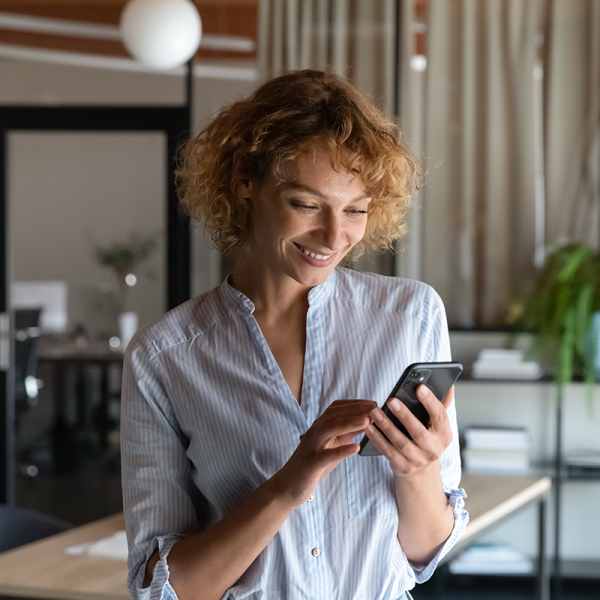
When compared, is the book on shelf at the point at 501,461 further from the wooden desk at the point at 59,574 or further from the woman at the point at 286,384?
the woman at the point at 286,384

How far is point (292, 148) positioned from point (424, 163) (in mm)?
3047

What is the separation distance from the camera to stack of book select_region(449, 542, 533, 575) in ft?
11.1

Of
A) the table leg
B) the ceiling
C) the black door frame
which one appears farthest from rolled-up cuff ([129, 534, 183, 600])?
the ceiling

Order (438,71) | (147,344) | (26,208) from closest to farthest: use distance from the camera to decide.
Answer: (147,344) < (438,71) < (26,208)

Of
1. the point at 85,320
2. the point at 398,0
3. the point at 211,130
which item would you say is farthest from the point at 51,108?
the point at 211,130

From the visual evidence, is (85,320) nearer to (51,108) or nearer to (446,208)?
(51,108)

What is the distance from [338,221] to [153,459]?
0.48m

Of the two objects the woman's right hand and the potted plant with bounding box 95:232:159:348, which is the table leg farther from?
the potted plant with bounding box 95:232:159:348

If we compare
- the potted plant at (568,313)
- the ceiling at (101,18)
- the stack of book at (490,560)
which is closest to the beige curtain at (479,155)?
the potted plant at (568,313)

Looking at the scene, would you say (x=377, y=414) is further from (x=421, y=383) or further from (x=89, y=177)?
(x=89, y=177)

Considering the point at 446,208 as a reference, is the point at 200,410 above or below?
below

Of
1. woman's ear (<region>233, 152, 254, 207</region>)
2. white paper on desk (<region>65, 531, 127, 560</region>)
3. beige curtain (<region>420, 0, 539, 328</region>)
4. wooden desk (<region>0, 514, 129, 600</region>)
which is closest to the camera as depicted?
woman's ear (<region>233, 152, 254, 207</region>)

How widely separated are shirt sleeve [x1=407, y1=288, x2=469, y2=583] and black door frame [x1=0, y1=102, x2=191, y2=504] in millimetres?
3123

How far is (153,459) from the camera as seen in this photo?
4.09 ft
